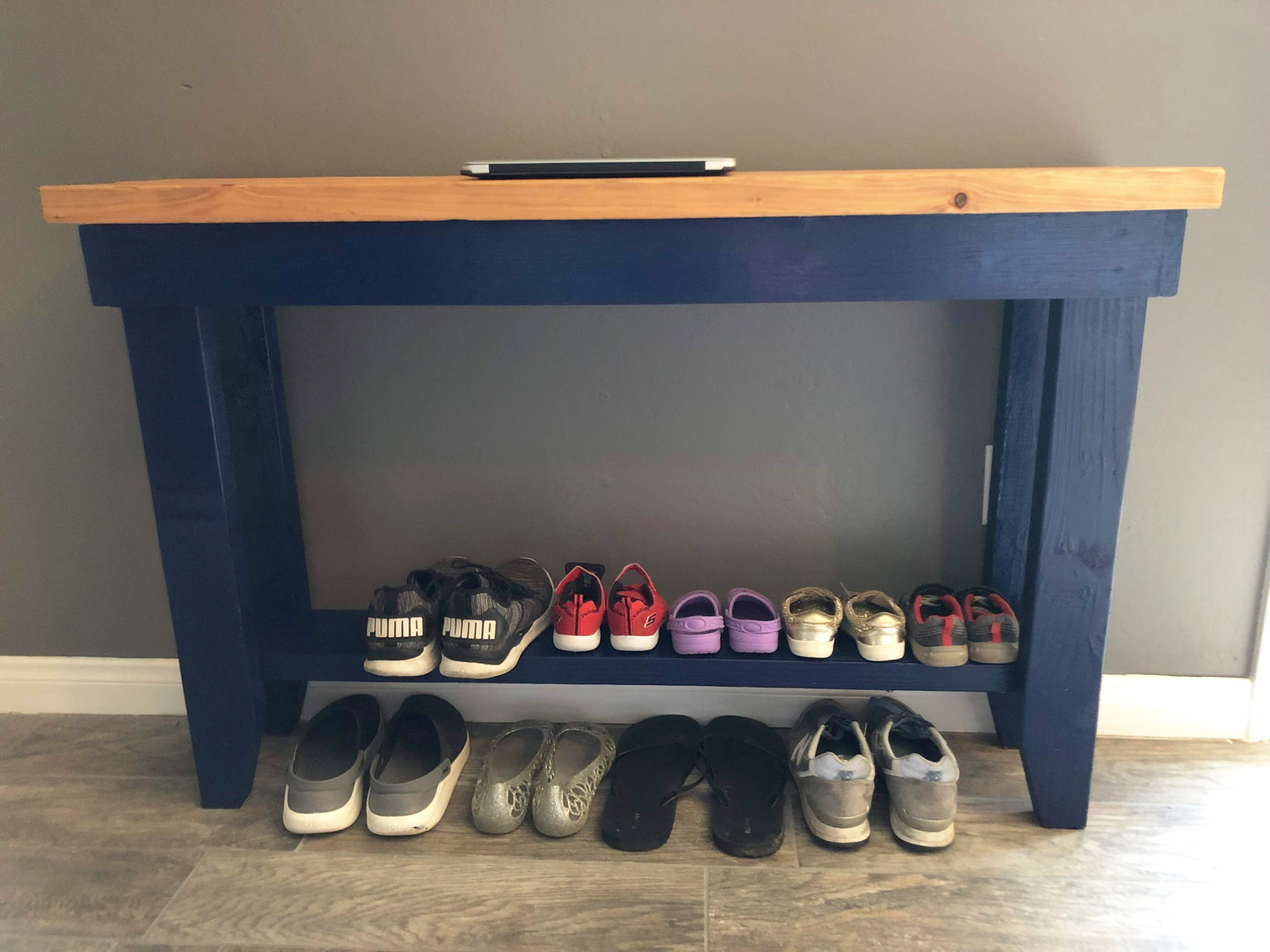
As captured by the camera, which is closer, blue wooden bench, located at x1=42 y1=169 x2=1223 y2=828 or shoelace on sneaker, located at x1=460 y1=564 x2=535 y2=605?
blue wooden bench, located at x1=42 y1=169 x2=1223 y2=828

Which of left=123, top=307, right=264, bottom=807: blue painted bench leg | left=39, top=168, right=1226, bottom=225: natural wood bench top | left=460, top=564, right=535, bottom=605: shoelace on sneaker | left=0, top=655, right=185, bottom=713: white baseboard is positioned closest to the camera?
left=39, top=168, right=1226, bottom=225: natural wood bench top

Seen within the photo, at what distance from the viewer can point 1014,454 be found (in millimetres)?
1231

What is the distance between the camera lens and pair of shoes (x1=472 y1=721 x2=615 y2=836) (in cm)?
113

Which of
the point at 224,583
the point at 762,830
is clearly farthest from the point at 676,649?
the point at 224,583

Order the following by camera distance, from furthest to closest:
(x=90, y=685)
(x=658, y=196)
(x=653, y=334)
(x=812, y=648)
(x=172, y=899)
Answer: (x=90, y=685) → (x=653, y=334) → (x=812, y=648) → (x=172, y=899) → (x=658, y=196)

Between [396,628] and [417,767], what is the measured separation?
245 millimetres

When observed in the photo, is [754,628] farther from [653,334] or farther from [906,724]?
[653,334]

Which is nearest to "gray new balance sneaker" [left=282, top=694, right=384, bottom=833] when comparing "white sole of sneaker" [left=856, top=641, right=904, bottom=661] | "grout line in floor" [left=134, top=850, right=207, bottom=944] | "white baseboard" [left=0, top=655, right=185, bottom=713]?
"grout line in floor" [left=134, top=850, right=207, bottom=944]

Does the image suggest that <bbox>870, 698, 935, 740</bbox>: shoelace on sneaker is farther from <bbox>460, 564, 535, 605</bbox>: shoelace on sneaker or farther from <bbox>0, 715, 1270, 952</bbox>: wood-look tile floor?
<bbox>460, 564, 535, 605</bbox>: shoelace on sneaker

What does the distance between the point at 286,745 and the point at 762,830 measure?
745 mm

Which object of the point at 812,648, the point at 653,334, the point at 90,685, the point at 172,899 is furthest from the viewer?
the point at 90,685

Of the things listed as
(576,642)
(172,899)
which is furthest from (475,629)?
(172,899)

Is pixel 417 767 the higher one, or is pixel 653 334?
pixel 653 334

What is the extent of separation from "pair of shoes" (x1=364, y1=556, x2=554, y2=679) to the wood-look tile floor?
0.74 ft
